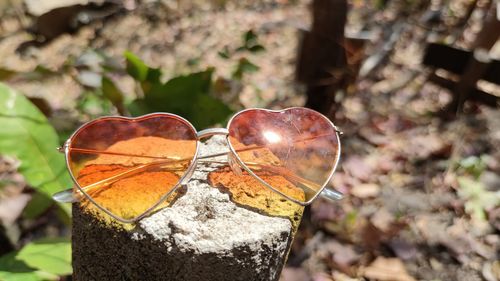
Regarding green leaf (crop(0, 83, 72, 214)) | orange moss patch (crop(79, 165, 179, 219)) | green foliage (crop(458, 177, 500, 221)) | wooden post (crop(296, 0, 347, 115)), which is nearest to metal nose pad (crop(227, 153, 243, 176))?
orange moss patch (crop(79, 165, 179, 219))

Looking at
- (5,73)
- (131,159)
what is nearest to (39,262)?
(131,159)

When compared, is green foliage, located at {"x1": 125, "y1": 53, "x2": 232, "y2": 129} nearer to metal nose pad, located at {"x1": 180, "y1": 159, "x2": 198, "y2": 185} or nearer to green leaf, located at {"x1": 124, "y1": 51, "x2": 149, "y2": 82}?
green leaf, located at {"x1": 124, "y1": 51, "x2": 149, "y2": 82}

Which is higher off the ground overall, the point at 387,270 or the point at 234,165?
the point at 234,165

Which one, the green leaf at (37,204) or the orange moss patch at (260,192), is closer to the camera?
the orange moss patch at (260,192)

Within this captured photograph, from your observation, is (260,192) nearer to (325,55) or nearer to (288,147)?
(288,147)

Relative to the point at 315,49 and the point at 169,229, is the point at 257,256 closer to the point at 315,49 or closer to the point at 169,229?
the point at 169,229

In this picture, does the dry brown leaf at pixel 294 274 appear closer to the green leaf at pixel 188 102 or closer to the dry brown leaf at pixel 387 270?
the dry brown leaf at pixel 387 270

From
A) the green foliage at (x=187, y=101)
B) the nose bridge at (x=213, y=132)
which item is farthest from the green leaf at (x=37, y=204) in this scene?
the nose bridge at (x=213, y=132)

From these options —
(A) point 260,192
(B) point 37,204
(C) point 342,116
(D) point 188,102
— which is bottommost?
(C) point 342,116
